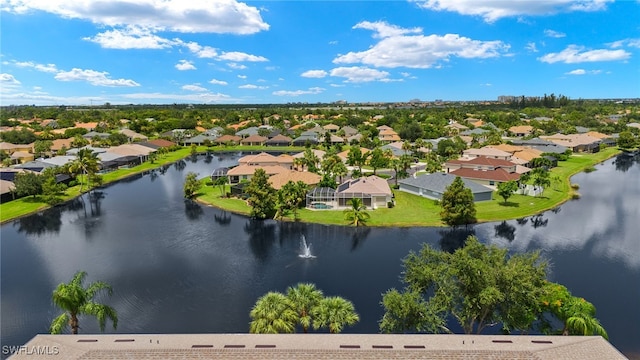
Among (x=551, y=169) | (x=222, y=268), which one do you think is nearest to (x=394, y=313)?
(x=222, y=268)

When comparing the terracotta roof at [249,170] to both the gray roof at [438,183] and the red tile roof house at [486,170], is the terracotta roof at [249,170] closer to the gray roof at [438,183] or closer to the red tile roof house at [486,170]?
the gray roof at [438,183]

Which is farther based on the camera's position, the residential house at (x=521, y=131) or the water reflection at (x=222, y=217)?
the residential house at (x=521, y=131)

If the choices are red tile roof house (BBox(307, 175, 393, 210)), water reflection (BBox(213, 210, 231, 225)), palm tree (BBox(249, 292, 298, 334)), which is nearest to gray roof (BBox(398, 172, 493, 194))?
red tile roof house (BBox(307, 175, 393, 210))

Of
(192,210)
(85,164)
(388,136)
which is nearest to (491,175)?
(192,210)

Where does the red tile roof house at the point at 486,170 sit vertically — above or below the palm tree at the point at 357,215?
above

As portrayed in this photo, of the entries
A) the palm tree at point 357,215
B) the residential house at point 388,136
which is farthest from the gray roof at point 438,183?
the residential house at point 388,136

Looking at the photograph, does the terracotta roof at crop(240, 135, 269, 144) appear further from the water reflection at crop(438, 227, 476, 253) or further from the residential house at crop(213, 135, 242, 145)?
the water reflection at crop(438, 227, 476, 253)

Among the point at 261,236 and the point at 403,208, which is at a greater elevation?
the point at 403,208

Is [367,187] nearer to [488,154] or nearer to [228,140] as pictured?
[488,154]
